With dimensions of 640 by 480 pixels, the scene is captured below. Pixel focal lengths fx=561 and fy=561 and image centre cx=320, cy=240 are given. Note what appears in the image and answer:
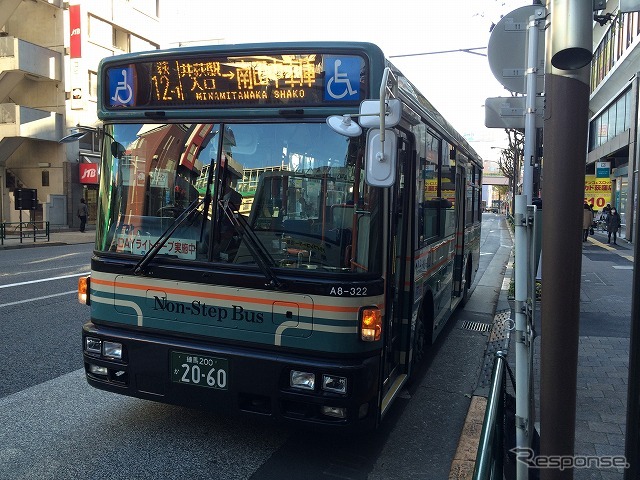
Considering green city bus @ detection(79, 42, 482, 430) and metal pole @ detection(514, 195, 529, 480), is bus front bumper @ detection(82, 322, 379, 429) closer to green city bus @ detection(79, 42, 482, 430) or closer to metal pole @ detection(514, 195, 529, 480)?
green city bus @ detection(79, 42, 482, 430)

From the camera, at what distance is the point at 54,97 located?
A: 103ft

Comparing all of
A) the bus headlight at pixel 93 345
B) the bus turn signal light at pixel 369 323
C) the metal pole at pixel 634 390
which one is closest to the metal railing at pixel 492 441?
the metal pole at pixel 634 390

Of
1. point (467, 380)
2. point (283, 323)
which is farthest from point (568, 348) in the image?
point (467, 380)

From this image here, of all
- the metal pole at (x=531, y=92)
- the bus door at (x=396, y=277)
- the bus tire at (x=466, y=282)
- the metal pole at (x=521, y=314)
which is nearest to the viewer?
the metal pole at (x=521, y=314)

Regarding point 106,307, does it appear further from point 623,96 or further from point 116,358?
point 623,96

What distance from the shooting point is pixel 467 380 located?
6289 mm

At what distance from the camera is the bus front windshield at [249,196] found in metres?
→ 3.83

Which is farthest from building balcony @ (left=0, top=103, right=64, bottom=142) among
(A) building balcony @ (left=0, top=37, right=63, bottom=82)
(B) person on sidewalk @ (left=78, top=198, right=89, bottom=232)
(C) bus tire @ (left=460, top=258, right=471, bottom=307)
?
(C) bus tire @ (left=460, top=258, right=471, bottom=307)

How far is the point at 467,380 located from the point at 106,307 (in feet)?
13.0

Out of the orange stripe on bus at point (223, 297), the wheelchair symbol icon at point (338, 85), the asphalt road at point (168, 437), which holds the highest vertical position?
the wheelchair symbol icon at point (338, 85)

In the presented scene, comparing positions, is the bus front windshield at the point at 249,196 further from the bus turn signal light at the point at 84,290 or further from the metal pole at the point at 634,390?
the metal pole at the point at 634,390

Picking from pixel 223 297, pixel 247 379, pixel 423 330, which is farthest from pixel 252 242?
pixel 423 330

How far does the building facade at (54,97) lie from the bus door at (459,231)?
26664 mm

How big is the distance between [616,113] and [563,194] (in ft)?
102
